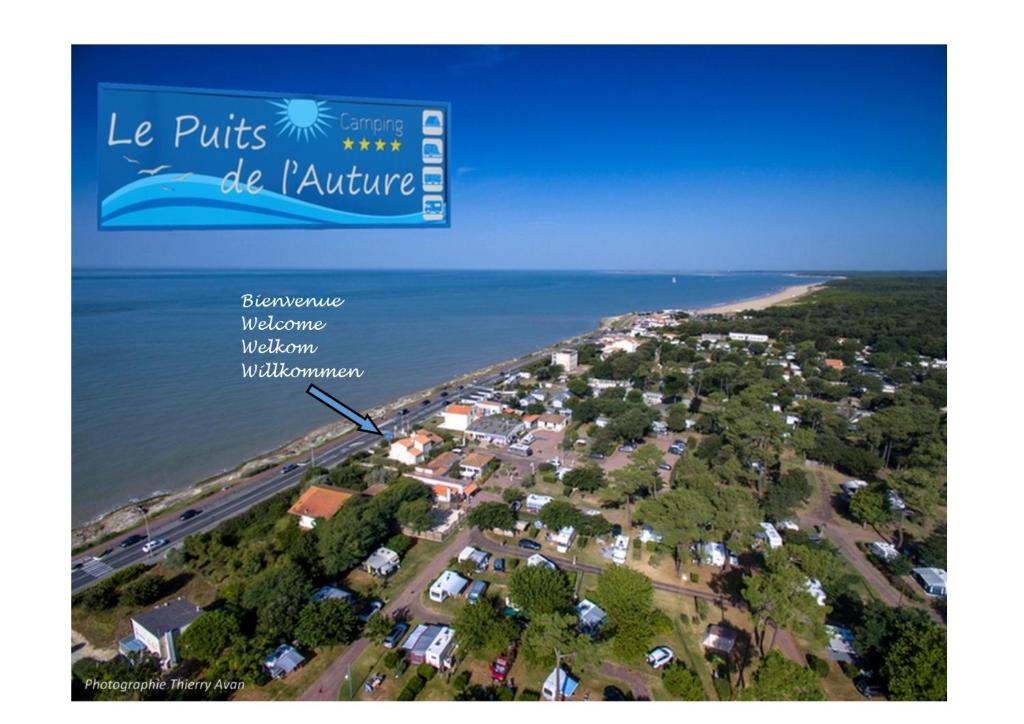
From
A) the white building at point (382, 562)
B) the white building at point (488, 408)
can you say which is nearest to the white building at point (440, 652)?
the white building at point (382, 562)

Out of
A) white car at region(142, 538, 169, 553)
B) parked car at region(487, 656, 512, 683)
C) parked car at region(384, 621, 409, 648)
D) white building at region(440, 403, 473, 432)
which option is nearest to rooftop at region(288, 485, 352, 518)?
white car at region(142, 538, 169, 553)

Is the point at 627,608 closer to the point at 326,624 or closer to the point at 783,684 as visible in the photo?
the point at 783,684

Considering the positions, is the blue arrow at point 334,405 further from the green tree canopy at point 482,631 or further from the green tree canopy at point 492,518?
the green tree canopy at point 492,518

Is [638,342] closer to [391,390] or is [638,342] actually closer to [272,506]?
[391,390]

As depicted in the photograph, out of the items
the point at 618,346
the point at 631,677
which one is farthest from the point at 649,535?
the point at 618,346

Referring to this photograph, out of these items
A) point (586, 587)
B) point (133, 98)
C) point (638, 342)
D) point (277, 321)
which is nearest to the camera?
point (133, 98)

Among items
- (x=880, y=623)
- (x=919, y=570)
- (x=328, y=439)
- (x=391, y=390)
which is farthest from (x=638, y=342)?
(x=880, y=623)

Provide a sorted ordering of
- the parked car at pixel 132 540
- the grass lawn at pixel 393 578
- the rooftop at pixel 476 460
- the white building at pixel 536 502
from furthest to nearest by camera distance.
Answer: the rooftop at pixel 476 460, the white building at pixel 536 502, the parked car at pixel 132 540, the grass lawn at pixel 393 578
